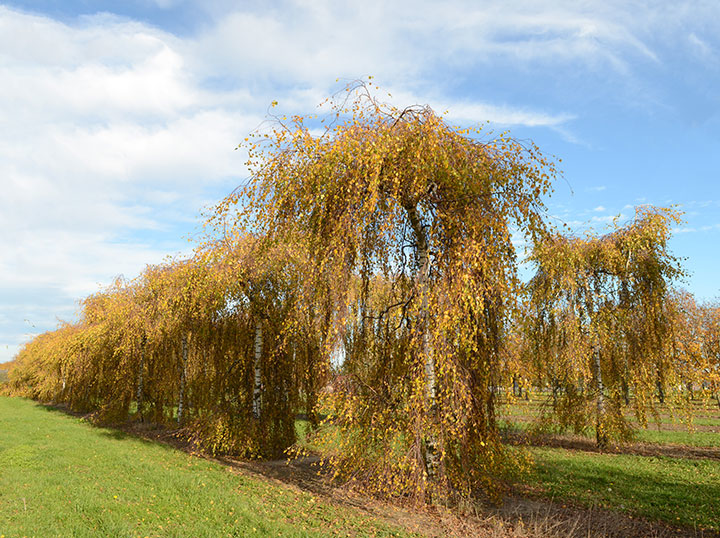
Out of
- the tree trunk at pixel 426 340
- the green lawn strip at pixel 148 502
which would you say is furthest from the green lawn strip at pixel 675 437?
the green lawn strip at pixel 148 502

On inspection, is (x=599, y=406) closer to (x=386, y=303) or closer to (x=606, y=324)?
(x=606, y=324)

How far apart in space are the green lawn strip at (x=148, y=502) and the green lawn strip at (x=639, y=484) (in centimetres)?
498

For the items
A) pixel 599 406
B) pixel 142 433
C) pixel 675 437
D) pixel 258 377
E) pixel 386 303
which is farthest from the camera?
pixel 675 437

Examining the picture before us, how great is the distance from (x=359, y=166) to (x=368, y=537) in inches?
215

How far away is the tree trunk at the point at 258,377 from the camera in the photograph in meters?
12.0

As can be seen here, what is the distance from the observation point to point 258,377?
12.0 meters

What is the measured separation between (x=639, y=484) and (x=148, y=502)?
1009cm

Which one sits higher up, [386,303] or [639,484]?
[386,303]

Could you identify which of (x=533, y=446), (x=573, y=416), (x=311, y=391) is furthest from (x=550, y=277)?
(x=311, y=391)

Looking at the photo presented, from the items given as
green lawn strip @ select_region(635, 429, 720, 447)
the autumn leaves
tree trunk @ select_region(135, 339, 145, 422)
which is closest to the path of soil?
the autumn leaves

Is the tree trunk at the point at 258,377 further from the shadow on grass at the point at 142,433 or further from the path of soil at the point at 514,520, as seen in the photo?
the path of soil at the point at 514,520

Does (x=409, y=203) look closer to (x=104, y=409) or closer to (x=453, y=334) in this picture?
(x=453, y=334)

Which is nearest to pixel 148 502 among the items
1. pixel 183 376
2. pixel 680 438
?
pixel 183 376

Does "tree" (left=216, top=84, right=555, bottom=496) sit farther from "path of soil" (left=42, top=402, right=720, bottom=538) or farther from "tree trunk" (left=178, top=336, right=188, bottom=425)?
"tree trunk" (left=178, top=336, right=188, bottom=425)
